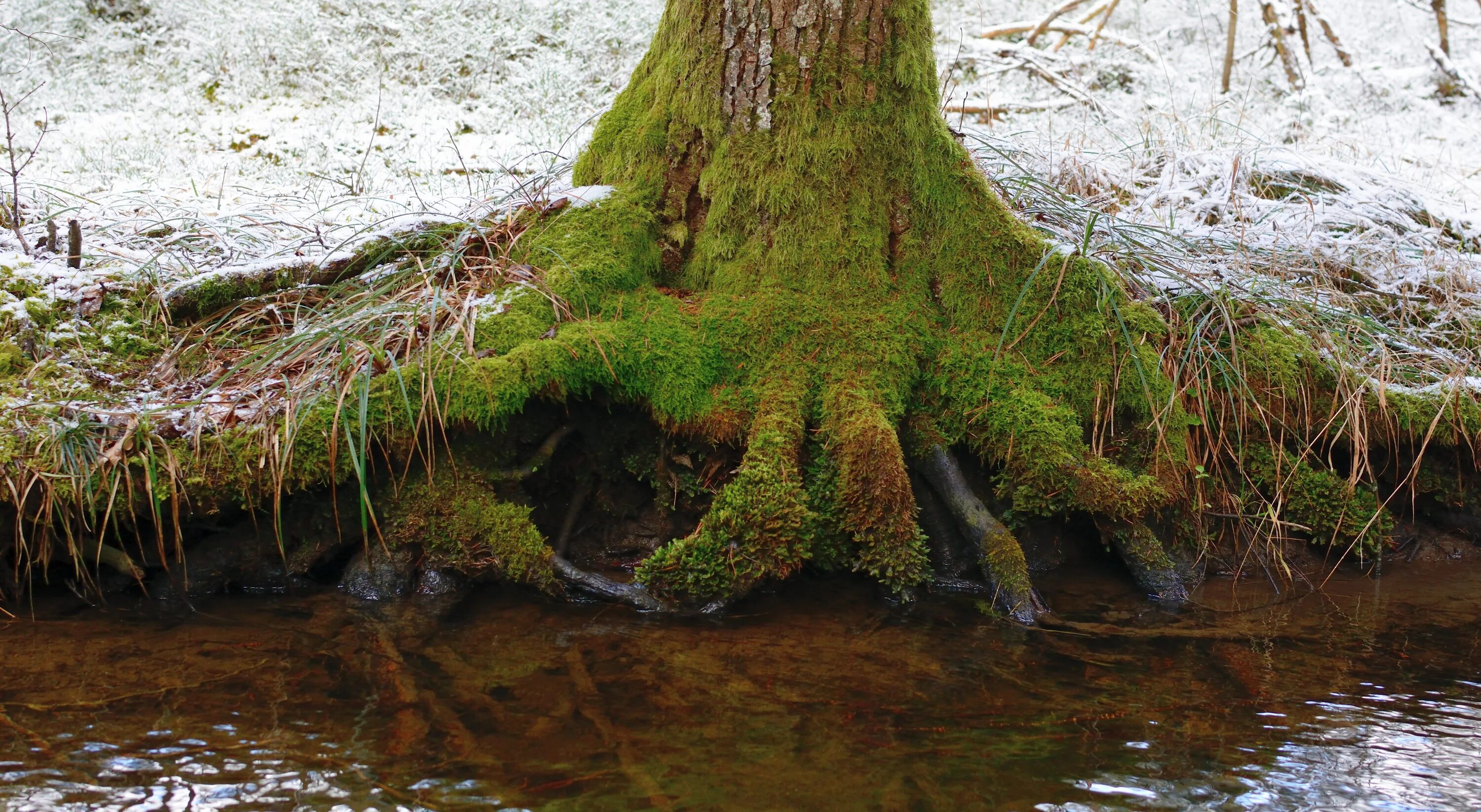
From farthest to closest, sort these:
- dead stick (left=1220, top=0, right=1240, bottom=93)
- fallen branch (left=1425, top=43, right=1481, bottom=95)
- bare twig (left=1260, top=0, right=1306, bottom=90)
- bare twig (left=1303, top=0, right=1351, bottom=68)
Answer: bare twig (left=1303, top=0, right=1351, bottom=68) < bare twig (left=1260, top=0, right=1306, bottom=90) < dead stick (left=1220, top=0, right=1240, bottom=93) < fallen branch (left=1425, top=43, right=1481, bottom=95)

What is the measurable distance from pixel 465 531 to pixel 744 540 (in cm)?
92

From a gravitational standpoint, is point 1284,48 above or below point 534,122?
above

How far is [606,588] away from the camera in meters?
3.06

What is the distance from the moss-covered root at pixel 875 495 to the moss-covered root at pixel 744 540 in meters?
0.17

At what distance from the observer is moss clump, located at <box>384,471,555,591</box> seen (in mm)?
3053

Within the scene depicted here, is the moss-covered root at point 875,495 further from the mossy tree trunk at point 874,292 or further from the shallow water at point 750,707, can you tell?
the shallow water at point 750,707

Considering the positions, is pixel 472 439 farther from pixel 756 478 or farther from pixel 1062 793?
pixel 1062 793

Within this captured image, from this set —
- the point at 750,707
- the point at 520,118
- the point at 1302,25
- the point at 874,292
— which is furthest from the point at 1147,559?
the point at 1302,25

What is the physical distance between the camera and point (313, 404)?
291cm

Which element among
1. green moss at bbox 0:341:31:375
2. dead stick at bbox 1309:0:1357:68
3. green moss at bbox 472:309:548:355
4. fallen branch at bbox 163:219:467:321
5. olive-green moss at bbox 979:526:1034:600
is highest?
dead stick at bbox 1309:0:1357:68

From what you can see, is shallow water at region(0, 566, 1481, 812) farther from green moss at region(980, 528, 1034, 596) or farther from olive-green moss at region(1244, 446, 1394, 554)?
olive-green moss at region(1244, 446, 1394, 554)

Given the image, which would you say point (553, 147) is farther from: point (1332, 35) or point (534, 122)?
point (1332, 35)

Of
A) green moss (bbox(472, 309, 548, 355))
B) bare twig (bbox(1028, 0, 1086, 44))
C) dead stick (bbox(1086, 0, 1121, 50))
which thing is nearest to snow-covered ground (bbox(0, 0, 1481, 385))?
dead stick (bbox(1086, 0, 1121, 50))

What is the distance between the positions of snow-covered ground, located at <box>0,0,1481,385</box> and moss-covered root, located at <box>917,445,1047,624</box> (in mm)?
1462
